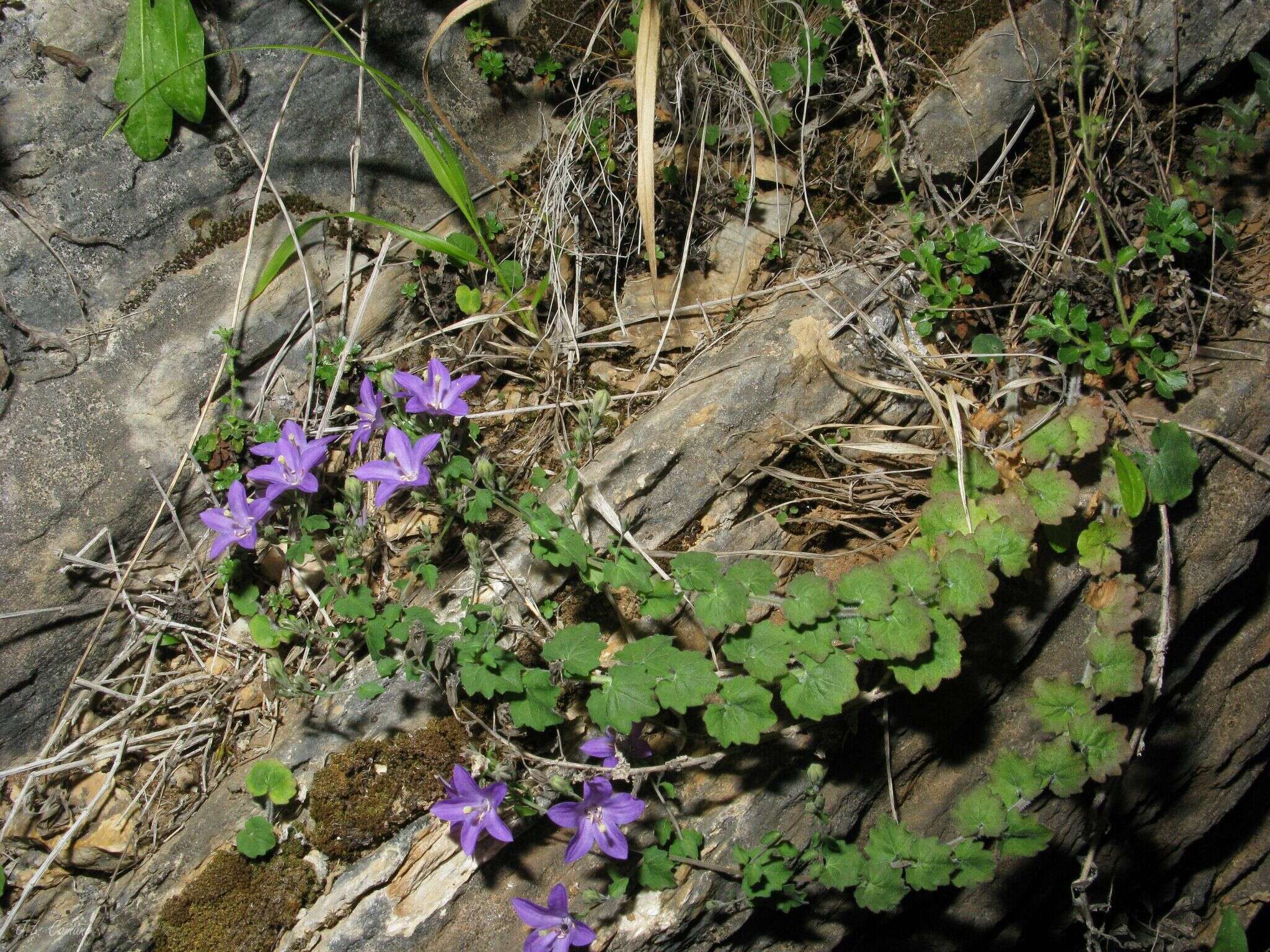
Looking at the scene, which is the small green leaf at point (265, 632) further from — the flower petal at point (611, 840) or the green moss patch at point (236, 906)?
the flower petal at point (611, 840)

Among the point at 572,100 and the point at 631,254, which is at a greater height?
the point at 572,100

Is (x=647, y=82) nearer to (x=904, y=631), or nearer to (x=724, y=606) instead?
(x=724, y=606)

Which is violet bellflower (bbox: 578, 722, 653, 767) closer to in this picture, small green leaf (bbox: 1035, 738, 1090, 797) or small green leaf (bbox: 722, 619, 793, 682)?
small green leaf (bbox: 722, 619, 793, 682)

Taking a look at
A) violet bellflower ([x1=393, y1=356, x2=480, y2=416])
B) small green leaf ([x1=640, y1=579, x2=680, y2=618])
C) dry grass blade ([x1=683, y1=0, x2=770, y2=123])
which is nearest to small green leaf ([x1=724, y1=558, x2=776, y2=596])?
small green leaf ([x1=640, y1=579, x2=680, y2=618])

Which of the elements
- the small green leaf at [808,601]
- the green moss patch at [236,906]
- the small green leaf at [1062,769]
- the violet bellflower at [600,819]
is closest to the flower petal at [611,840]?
the violet bellflower at [600,819]

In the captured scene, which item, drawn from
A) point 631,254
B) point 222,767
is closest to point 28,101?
point 631,254

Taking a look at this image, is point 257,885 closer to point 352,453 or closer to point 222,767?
point 222,767

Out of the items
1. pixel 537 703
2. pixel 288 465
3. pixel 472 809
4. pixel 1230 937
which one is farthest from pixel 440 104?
pixel 1230 937
